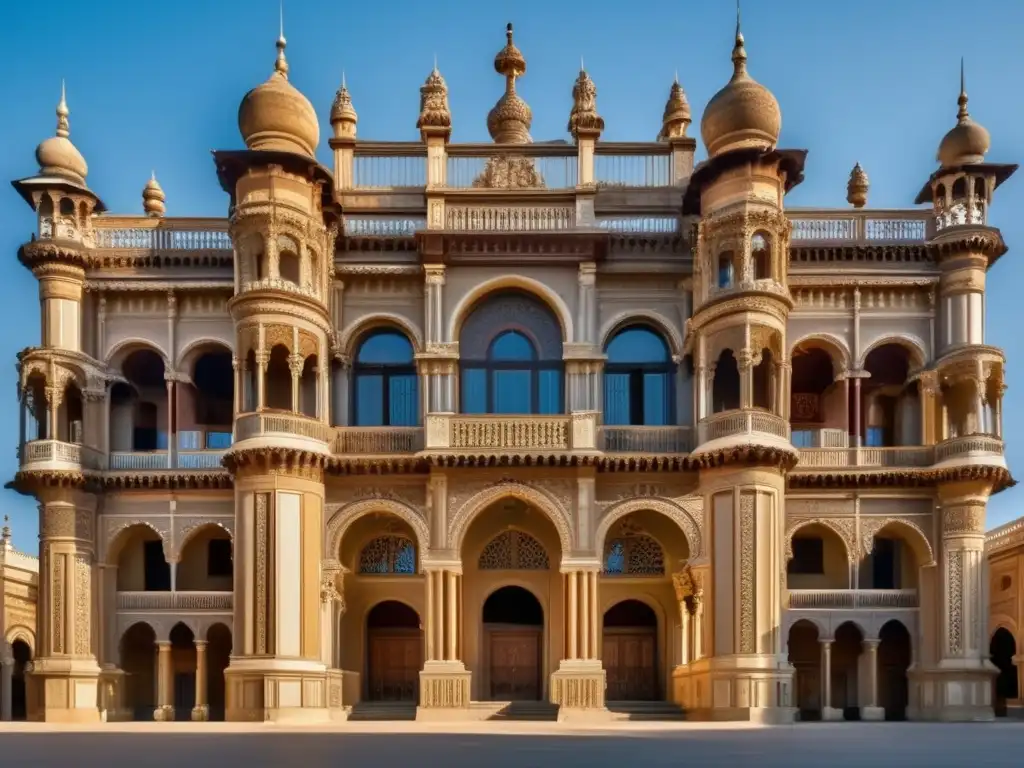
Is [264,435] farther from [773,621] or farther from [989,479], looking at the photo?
[989,479]

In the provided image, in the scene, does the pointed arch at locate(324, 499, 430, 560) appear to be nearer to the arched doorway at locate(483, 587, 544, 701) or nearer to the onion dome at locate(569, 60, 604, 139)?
the arched doorway at locate(483, 587, 544, 701)

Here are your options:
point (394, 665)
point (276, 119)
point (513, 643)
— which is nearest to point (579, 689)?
point (513, 643)

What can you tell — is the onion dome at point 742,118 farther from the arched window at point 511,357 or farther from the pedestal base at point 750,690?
the pedestal base at point 750,690

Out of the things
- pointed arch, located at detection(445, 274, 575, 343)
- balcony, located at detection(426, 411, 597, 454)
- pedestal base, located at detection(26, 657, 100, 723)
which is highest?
pointed arch, located at detection(445, 274, 575, 343)

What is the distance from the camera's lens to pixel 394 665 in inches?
1255

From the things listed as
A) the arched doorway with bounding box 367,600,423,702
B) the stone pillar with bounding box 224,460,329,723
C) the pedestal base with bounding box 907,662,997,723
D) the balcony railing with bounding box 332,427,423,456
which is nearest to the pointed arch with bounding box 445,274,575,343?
the balcony railing with bounding box 332,427,423,456

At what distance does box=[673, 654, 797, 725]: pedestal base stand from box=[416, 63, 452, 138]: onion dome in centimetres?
1592

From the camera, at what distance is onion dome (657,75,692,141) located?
113ft

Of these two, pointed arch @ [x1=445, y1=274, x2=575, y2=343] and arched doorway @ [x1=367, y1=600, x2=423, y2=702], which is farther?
arched doorway @ [x1=367, y1=600, x2=423, y2=702]

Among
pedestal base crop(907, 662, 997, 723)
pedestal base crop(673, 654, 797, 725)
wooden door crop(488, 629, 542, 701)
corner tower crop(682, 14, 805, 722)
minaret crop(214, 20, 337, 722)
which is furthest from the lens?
wooden door crop(488, 629, 542, 701)

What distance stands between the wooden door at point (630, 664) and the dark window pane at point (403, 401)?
8080 mm

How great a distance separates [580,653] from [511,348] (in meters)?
8.51

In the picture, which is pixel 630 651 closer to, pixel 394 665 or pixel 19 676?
pixel 394 665

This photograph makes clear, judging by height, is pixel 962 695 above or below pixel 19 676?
above
